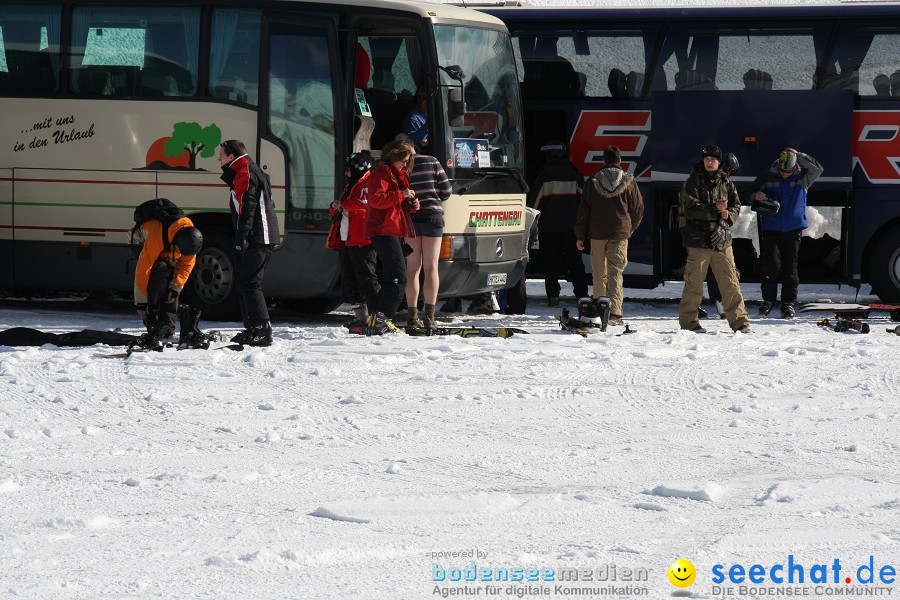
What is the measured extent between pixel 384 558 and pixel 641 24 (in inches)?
467

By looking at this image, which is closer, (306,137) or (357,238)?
(357,238)

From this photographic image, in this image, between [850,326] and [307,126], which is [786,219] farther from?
[307,126]

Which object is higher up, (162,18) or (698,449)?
(162,18)

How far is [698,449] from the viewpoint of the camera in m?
7.43

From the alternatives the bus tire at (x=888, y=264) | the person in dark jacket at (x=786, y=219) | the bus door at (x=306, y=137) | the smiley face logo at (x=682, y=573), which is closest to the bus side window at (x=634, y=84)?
the person in dark jacket at (x=786, y=219)

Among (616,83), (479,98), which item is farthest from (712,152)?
(616,83)

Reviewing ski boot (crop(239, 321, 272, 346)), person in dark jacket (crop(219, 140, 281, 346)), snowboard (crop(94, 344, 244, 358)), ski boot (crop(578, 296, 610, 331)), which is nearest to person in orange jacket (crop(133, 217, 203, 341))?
snowboard (crop(94, 344, 244, 358))

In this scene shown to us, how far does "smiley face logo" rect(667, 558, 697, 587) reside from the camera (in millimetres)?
5070

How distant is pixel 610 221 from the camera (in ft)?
43.6

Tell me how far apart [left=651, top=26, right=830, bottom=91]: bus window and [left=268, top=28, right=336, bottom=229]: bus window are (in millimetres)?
4461

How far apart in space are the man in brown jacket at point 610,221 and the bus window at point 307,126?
243cm

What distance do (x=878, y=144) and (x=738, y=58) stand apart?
1807mm

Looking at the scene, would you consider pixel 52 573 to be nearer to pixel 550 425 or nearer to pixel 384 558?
pixel 384 558

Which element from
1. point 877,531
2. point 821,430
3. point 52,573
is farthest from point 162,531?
point 821,430
